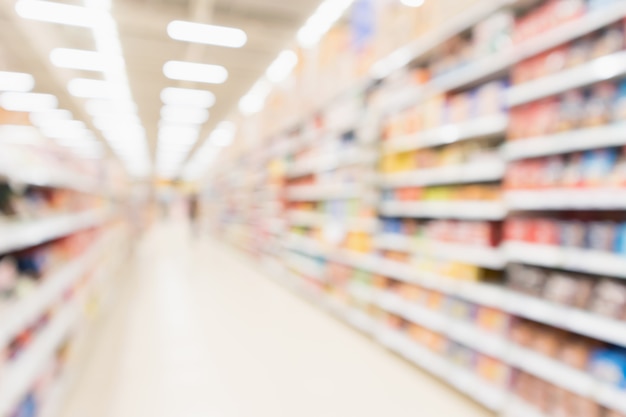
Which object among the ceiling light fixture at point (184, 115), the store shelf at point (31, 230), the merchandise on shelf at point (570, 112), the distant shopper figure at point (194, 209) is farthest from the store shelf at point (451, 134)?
the distant shopper figure at point (194, 209)

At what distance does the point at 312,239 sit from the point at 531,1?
3744 millimetres

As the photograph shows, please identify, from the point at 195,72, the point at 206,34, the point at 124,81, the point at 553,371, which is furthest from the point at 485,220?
the point at 124,81

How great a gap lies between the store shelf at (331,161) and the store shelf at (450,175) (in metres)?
0.30

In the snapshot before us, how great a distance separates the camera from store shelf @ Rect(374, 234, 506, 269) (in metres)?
2.45

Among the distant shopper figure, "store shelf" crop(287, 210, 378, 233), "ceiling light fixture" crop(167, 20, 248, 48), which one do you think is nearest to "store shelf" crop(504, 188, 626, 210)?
"store shelf" crop(287, 210, 378, 233)

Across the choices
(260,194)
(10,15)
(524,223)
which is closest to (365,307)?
(524,223)

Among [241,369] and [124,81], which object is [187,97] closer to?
[124,81]

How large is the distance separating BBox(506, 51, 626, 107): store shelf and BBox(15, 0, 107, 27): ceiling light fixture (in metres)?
5.27

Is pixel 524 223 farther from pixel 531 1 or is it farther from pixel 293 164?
pixel 293 164

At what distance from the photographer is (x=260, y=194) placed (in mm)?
8016

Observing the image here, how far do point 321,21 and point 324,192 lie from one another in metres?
2.42

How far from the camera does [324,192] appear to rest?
16.2 feet

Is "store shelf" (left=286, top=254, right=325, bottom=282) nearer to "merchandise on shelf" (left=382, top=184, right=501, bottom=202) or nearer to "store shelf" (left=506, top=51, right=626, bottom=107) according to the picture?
"merchandise on shelf" (left=382, top=184, right=501, bottom=202)

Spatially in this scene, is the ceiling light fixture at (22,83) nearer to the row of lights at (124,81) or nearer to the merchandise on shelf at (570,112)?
the row of lights at (124,81)
